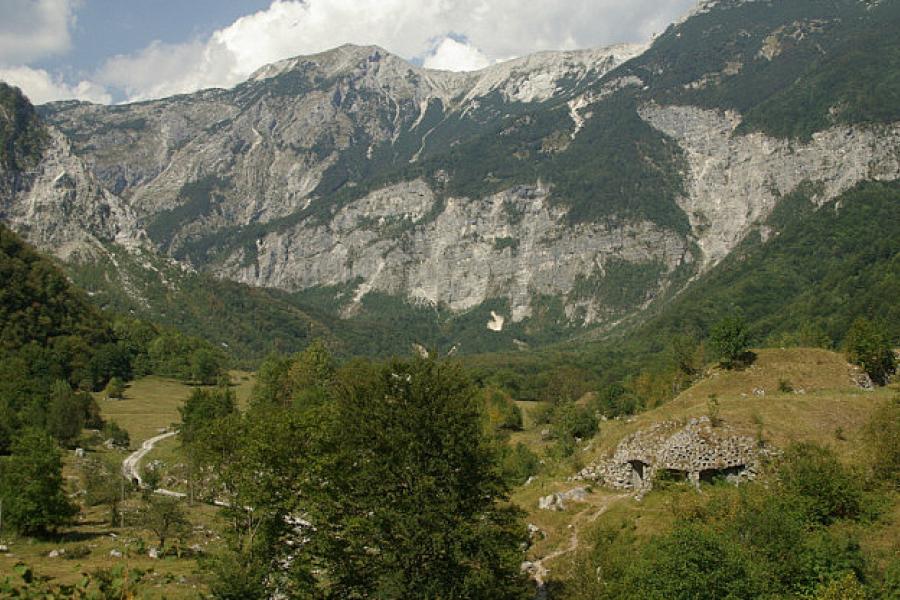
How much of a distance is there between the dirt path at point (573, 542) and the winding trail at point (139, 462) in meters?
42.4

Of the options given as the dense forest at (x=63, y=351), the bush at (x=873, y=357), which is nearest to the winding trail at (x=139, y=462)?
the dense forest at (x=63, y=351)

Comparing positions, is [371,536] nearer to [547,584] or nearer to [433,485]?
[433,485]

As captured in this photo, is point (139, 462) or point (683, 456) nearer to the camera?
point (683, 456)

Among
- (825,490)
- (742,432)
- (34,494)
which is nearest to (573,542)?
(742,432)

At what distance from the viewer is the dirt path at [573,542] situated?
40.0m

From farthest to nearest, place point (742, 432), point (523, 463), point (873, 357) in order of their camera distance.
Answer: point (523, 463), point (873, 357), point (742, 432)

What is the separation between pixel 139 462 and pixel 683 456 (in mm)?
68944

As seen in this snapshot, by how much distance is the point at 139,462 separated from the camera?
89.4 m

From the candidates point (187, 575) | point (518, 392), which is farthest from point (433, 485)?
point (518, 392)

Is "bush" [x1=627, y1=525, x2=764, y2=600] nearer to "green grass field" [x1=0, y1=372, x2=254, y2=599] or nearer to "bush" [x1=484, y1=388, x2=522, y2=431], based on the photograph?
"green grass field" [x1=0, y1=372, x2=254, y2=599]

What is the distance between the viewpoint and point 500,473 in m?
Answer: 31.3

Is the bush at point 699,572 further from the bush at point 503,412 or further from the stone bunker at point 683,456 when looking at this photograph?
the bush at point 503,412

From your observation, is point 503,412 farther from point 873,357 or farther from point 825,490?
point 825,490

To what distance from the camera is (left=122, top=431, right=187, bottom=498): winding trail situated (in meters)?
76.9
